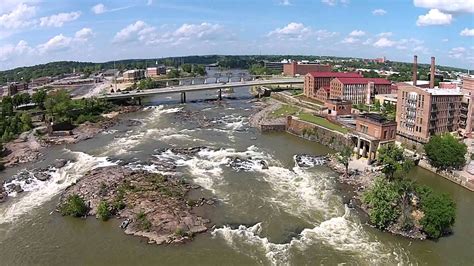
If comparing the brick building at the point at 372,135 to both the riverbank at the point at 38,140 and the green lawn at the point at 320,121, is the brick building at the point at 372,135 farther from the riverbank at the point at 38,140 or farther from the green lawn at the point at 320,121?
the riverbank at the point at 38,140

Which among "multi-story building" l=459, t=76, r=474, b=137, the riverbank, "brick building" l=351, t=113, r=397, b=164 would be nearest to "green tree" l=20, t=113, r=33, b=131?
the riverbank

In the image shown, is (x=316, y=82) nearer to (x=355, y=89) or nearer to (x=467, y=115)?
(x=355, y=89)

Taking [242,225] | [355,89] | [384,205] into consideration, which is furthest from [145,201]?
[355,89]

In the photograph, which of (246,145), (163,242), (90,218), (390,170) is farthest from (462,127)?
(90,218)

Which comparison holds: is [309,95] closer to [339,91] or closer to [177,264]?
[339,91]

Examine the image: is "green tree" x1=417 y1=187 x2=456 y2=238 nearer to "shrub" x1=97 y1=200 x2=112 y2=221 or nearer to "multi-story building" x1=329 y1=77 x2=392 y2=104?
"shrub" x1=97 y1=200 x2=112 y2=221

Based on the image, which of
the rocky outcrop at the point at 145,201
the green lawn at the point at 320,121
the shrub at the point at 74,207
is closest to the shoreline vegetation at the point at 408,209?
the rocky outcrop at the point at 145,201

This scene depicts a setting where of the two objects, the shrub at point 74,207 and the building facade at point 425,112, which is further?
the building facade at point 425,112
